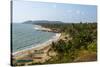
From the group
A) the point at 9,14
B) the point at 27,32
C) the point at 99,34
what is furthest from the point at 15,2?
the point at 99,34

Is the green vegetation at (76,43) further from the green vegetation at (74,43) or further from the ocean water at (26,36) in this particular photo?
the ocean water at (26,36)

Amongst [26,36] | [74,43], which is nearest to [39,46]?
[26,36]

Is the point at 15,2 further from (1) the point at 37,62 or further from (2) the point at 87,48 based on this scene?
(2) the point at 87,48

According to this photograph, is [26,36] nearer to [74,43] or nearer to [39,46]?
[39,46]

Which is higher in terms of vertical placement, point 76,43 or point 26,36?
point 26,36

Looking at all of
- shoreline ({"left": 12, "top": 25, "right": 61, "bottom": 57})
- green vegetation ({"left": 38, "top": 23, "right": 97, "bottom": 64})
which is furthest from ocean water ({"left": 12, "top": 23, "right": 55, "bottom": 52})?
green vegetation ({"left": 38, "top": 23, "right": 97, "bottom": 64})

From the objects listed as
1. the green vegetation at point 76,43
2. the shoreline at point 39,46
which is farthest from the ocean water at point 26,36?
the green vegetation at point 76,43

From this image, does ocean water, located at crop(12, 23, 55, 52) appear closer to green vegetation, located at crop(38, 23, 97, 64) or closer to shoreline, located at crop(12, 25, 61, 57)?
shoreline, located at crop(12, 25, 61, 57)
